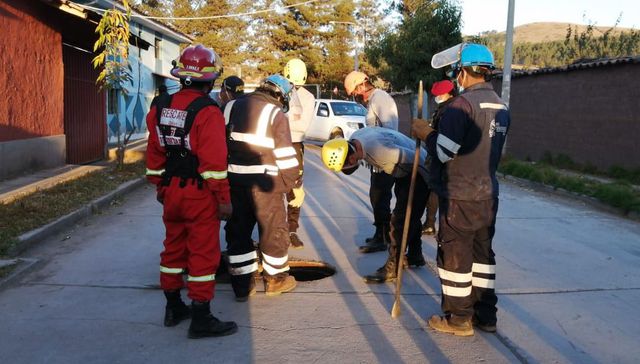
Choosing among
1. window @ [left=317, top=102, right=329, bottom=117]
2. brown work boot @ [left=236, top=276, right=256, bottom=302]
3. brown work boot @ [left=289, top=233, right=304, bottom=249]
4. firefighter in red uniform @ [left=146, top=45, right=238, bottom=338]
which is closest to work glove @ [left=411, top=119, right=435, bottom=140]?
firefighter in red uniform @ [left=146, top=45, right=238, bottom=338]

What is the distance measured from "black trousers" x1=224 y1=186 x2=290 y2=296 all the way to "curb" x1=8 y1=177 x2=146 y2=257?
2494 millimetres

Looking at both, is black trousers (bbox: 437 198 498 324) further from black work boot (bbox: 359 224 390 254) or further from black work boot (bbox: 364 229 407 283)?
black work boot (bbox: 359 224 390 254)

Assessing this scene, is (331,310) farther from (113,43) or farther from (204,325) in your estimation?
(113,43)

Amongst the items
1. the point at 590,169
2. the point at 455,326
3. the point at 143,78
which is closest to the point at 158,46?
the point at 143,78

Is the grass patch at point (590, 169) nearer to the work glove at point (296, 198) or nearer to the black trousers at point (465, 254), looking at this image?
the work glove at point (296, 198)

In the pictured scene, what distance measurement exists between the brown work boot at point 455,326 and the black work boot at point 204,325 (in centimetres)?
155

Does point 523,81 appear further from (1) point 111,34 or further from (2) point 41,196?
(2) point 41,196

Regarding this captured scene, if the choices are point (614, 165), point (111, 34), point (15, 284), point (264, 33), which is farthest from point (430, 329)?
point (264, 33)

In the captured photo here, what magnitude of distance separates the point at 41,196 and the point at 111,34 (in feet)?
13.2

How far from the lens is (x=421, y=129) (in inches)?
172

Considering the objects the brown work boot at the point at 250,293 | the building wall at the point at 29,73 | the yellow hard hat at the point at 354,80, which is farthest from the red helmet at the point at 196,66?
the building wall at the point at 29,73

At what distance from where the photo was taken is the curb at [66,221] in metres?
5.91

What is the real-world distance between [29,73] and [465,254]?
31.1ft

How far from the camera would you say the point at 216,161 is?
3902 millimetres
